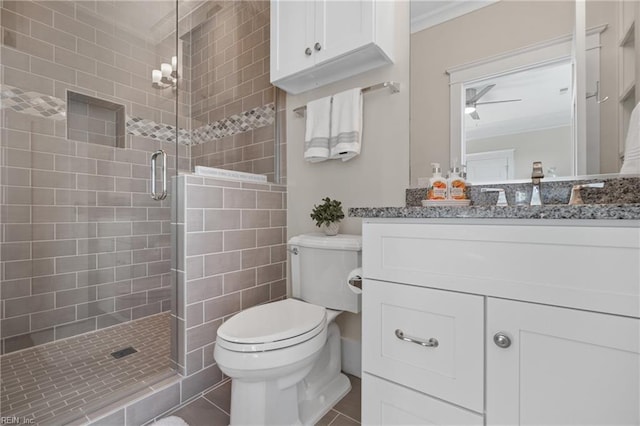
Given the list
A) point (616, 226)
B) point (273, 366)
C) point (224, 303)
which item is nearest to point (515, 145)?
point (616, 226)

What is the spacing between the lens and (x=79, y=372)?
1472 mm

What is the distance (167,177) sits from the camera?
59.4 inches

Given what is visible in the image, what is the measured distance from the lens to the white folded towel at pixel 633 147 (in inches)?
36.7

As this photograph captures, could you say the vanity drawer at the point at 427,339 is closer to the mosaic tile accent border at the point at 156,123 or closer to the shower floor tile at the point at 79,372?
the shower floor tile at the point at 79,372

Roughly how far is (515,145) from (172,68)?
222 centimetres

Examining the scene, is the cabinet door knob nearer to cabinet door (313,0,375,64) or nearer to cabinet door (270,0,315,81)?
cabinet door (313,0,375,64)

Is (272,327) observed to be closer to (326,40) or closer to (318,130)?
(318,130)

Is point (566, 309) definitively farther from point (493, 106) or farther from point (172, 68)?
point (172, 68)

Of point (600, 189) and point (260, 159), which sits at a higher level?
point (260, 159)

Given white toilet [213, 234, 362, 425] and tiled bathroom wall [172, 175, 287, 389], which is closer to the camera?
white toilet [213, 234, 362, 425]

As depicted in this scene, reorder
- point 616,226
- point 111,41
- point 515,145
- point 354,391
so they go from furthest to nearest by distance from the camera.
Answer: point 111,41
point 354,391
point 515,145
point 616,226

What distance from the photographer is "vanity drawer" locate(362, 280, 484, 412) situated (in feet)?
2.37

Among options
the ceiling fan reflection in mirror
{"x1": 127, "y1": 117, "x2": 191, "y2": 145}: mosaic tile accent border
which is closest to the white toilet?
the ceiling fan reflection in mirror

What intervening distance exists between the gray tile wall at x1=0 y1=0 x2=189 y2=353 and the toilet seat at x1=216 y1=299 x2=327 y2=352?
0.76 metres
